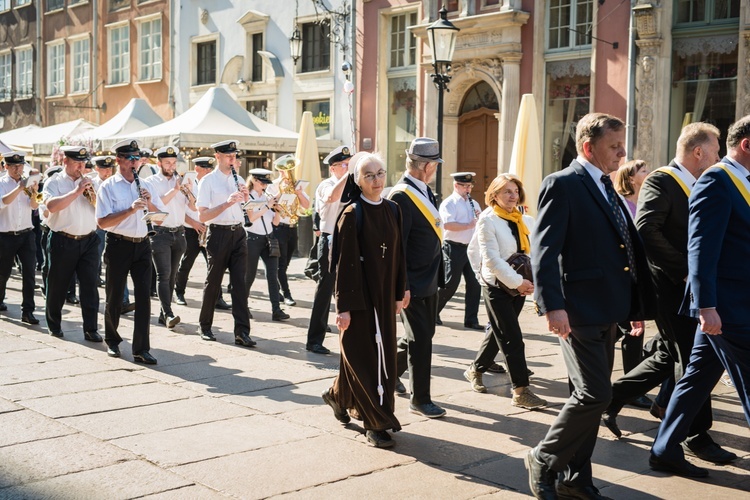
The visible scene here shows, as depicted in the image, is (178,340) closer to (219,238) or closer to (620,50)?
(219,238)

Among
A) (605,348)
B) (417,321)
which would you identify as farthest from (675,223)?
(417,321)

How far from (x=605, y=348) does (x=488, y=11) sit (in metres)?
15.9

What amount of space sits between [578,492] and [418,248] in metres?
2.49

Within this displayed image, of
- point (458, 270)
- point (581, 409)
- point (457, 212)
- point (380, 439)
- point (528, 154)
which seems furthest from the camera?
point (528, 154)

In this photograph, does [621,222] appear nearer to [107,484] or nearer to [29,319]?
[107,484]

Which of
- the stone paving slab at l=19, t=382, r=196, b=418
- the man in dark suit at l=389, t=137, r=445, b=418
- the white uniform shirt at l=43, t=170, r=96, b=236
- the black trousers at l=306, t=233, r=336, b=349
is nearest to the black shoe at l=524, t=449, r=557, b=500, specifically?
the man in dark suit at l=389, t=137, r=445, b=418

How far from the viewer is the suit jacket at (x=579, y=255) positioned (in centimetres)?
486

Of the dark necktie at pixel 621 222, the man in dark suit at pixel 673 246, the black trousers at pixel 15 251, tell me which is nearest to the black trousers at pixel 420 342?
the man in dark suit at pixel 673 246

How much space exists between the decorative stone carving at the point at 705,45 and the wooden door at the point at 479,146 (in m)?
4.64

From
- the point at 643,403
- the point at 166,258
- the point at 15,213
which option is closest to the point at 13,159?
the point at 15,213

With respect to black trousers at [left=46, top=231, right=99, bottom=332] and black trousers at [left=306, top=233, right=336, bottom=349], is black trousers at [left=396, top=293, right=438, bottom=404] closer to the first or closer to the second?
black trousers at [left=306, top=233, right=336, bottom=349]

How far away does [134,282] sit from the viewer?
341 inches

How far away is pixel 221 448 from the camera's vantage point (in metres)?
5.78

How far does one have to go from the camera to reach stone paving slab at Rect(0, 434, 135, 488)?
5.21 metres
